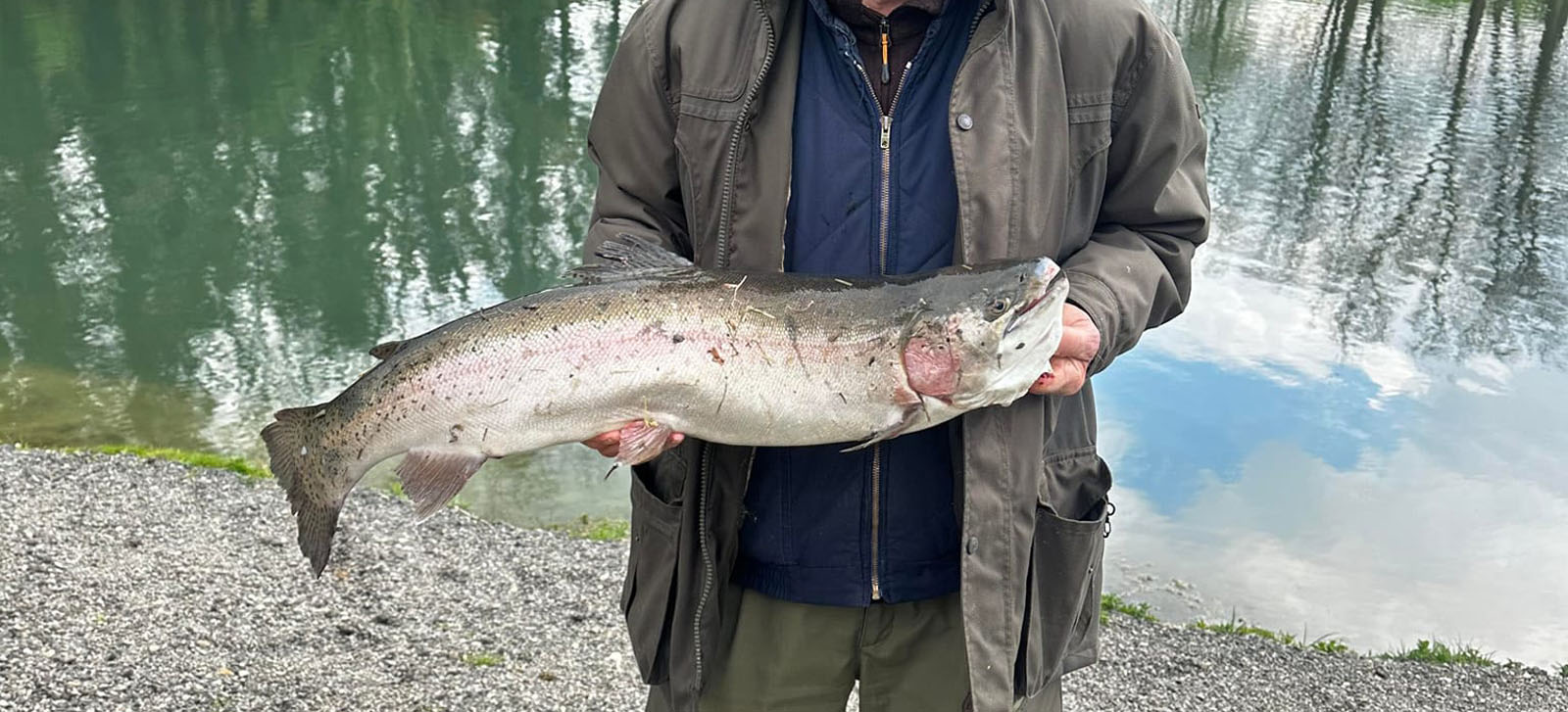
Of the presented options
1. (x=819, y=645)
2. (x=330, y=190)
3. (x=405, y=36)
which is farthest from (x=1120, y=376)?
(x=405, y=36)

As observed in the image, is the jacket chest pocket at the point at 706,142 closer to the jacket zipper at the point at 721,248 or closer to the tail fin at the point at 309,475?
the jacket zipper at the point at 721,248

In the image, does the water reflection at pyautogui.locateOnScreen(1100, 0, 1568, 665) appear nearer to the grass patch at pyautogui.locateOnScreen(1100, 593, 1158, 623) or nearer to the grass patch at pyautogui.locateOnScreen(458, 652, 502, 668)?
the grass patch at pyautogui.locateOnScreen(1100, 593, 1158, 623)

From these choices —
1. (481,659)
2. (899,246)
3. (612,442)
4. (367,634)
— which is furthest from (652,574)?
(367,634)

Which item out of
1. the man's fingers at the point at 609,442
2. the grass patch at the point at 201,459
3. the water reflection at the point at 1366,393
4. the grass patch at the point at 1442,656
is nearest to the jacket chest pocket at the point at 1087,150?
the man's fingers at the point at 609,442

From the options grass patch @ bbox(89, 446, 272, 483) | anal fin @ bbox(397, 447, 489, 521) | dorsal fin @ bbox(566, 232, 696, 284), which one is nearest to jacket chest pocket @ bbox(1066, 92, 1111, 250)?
dorsal fin @ bbox(566, 232, 696, 284)

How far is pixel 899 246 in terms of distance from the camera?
2943mm

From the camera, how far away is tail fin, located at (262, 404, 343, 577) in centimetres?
320

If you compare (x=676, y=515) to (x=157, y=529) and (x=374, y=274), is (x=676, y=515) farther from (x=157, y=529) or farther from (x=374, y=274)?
(x=374, y=274)

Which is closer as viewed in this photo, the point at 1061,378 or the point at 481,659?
the point at 1061,378

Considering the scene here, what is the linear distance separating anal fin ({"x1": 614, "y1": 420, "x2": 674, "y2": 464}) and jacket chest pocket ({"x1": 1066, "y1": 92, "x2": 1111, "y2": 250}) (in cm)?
102

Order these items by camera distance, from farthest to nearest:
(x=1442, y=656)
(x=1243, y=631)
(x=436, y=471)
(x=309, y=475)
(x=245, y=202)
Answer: (x=245, y=202) < (x=1243, y=631) < (x=1442, y=656) < (x=309, y=475) < (x=436, y=471)

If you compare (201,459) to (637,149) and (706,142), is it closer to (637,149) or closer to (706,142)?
(637,149)

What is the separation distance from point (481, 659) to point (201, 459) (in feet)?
10.7

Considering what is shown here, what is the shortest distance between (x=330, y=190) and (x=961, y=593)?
14.0 m
